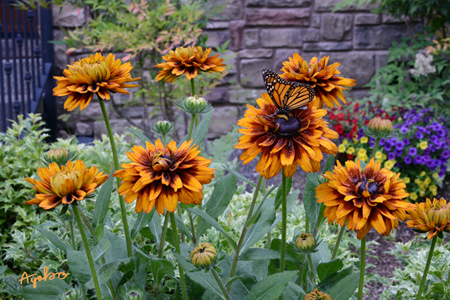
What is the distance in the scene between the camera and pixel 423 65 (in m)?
3.20

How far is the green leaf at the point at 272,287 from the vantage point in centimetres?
66

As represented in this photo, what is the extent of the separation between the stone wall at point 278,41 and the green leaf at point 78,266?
2.83 m

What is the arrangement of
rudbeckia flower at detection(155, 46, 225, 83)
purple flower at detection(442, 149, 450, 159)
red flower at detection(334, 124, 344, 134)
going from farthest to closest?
1. red flower at detection(334, 124, 344, 134)
2. purple flower at detection(442, 149, 450, 159)
3. rudbeckia flower at detection(155, 46, 225, 83)

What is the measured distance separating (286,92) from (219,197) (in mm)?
319

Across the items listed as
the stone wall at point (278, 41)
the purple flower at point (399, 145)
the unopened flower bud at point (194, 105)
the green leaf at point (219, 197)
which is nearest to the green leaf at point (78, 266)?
the green leaf at point (219, 197)

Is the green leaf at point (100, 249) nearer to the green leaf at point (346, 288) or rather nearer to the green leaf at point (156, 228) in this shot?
the green leaf at point (156, 228)

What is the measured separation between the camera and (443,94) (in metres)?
3.28

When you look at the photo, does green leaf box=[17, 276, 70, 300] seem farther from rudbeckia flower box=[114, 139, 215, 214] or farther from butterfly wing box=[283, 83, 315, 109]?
butterfly wing box=[283, 83, 315, 109]

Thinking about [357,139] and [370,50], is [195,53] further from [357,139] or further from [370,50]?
[370,50]

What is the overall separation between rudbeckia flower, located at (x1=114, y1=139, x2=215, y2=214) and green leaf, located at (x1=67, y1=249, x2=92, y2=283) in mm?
259

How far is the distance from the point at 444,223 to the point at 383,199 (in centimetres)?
17

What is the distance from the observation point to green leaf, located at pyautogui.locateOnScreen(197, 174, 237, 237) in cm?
87

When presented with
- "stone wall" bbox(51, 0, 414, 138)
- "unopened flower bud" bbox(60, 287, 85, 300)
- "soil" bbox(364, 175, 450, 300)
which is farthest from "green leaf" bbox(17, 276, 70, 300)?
"stone wall" bbox(51, 0, 414, 138)

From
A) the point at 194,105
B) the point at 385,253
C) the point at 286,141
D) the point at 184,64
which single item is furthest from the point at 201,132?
the point at 385,253
